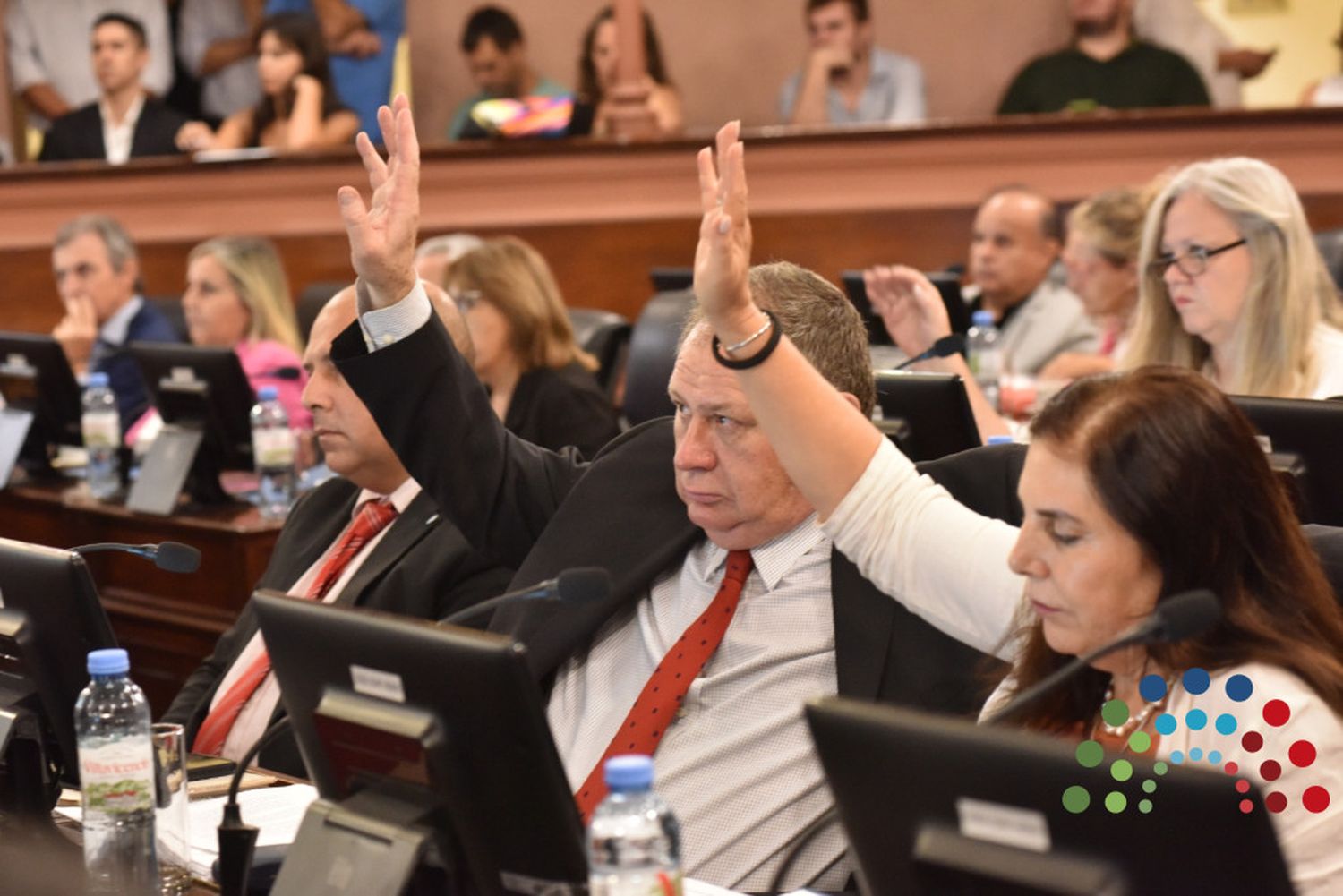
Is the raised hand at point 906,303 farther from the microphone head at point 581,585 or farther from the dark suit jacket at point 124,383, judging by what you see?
the dark suit jacket at point 124,383

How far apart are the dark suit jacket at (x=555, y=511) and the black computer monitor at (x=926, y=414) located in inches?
16.6

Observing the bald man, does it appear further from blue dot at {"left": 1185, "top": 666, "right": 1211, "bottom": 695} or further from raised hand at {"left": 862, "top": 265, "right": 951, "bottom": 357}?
blue dot at {"left": 1185, "top": 666, "right": 1211, "bottom": 695}

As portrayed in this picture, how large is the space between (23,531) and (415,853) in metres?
3.25

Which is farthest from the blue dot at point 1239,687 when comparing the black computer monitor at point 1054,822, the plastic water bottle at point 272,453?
the plastic water bottle at point 272,453

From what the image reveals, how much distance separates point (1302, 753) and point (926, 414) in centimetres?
118

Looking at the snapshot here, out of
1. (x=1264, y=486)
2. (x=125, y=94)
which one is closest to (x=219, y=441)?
(x=1264, y=486)

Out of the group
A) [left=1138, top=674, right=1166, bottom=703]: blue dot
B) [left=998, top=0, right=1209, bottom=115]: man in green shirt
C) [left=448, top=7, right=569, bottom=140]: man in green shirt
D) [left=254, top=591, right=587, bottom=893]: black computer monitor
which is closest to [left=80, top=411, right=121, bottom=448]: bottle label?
[left=254, top=591, right=587, bottom=893]: black computer monitor

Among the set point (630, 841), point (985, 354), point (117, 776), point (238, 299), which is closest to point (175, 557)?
point (117, 776)

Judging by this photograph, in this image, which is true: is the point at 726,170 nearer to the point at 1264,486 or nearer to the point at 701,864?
the point at 1264,486

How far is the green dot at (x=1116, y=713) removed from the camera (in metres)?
1.50

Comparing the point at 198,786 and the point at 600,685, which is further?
the point at 600,685

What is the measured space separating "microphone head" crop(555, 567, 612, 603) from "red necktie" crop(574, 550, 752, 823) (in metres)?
0.45

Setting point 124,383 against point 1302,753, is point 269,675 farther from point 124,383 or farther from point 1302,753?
point 124,383

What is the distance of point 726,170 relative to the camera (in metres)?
1.65
